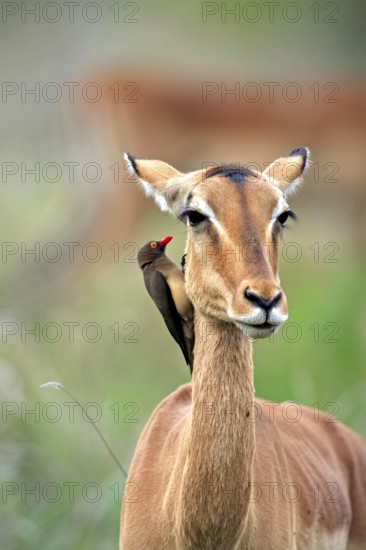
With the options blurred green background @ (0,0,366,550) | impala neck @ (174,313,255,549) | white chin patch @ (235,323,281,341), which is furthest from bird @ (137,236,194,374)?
white chin patch @ (235,323,281,341)

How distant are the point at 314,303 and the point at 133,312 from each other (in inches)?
60.3

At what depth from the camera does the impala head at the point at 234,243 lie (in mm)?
3562

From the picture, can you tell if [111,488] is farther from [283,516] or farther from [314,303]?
[314,303]

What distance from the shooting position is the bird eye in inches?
155

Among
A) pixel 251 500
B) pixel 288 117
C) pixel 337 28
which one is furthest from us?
pixel 337 28

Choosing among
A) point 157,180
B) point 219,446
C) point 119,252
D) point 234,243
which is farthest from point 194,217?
point 119,252

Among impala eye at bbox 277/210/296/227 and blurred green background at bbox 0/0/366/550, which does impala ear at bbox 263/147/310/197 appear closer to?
blurred green background at bbox 0/0/366/550

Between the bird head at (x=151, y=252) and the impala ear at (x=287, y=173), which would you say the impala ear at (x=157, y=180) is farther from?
the impala ear at (x=287, y=173)

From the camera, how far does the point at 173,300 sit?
4320 mm

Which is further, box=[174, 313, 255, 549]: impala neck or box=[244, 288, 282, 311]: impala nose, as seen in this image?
box=[174, 313, 255, 549]: impala neck

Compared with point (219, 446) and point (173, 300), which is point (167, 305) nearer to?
point (173, 300)

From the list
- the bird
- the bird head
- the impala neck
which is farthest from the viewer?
the bird head

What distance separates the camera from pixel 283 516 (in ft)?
14.2

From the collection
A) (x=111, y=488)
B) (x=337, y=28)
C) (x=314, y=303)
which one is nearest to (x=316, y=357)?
(x=314, y=303)
